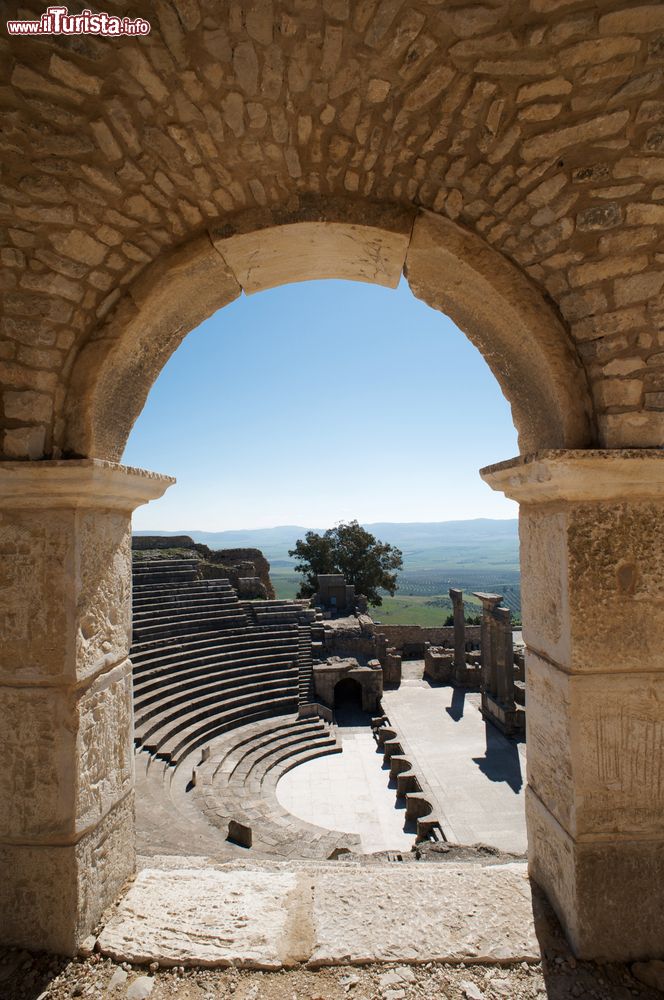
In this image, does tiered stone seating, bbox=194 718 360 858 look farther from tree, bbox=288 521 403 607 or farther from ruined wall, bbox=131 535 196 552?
tree, bbox=288 521 403 607

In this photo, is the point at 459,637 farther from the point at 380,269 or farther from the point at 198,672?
the point at 380,269

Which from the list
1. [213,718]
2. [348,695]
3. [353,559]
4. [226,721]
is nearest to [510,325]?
[213,718]

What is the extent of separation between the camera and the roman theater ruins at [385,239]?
221cm

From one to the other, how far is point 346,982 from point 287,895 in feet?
1.74

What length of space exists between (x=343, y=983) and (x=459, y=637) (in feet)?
52.6

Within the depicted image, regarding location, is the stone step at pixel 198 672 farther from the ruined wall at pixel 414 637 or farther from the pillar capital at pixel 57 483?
the pillar capital at pixel 57 483

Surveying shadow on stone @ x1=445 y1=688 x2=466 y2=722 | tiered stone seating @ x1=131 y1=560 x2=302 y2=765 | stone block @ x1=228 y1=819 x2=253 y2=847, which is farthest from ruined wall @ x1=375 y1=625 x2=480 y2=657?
stone block @ x1=228 y1=819 x2=253 y2=847

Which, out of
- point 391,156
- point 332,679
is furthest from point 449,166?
point 332,679

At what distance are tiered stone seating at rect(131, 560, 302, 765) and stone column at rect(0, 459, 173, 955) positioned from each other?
25.8 ft

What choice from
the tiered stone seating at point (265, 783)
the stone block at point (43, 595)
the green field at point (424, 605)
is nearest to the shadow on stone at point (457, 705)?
the tiered stone seating at point (265, 783)

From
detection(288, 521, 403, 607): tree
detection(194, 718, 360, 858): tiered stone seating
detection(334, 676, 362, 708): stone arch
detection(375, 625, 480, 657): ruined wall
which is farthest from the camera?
detection(288, 521, 403, 607): tree

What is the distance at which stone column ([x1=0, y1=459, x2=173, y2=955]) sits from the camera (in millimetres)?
2326

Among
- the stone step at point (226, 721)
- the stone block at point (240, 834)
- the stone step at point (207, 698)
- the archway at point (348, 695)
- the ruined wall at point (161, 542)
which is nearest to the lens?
the stone block at point (240, 834)

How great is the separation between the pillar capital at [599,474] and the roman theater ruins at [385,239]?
0.03ft
